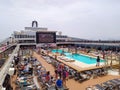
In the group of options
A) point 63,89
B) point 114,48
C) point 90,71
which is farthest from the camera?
point 114,48

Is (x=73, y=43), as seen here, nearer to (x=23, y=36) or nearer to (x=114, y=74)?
(x=23, y=36)

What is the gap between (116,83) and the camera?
8117 mm

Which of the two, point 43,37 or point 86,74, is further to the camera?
point 43,37

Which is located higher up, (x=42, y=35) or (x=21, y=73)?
(x=42, y=35)

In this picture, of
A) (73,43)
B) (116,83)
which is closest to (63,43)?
(73,43)

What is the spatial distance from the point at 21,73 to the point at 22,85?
252 centimetres

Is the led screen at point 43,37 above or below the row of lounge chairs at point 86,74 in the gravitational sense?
above

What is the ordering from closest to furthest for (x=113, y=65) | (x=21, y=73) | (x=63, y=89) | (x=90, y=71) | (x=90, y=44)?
(x=63, y=89) < (x=21, y=73) < (x=90, y=71) < (x=113, y=65) < (x=90, y=44)

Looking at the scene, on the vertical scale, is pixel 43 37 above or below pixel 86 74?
above

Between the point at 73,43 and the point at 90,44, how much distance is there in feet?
22.0

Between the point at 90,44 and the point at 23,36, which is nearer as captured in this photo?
the point at 90,44

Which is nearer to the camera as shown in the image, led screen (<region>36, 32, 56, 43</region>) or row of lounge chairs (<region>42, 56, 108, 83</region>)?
row of lounge chairs (<region>42, 56, 108, 83</region>)

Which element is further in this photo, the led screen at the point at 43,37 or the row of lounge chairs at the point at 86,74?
the led screen at the point at 43,37

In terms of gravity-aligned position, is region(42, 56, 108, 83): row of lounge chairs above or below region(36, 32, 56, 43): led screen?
below
